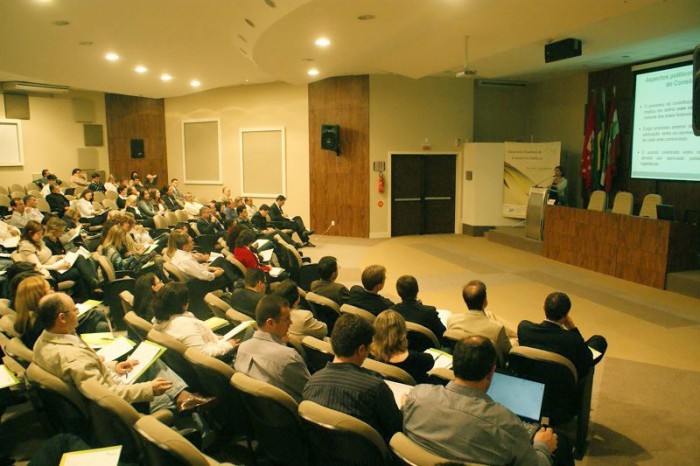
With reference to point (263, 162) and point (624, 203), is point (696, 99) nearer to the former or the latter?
point (624, 203)

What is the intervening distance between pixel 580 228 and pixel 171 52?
7741mm

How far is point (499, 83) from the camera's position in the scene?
43.9 ft

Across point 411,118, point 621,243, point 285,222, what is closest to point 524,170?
point 411,118

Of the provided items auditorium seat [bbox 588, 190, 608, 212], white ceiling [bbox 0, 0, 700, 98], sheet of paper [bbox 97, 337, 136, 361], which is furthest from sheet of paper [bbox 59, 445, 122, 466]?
auditorium seat [bbox 588, 190, 608, 212]

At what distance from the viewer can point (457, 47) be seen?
8344 millimetres

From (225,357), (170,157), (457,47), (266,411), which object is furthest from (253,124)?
(266,411)

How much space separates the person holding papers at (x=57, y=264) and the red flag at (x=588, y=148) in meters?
9.88

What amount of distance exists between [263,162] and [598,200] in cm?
802

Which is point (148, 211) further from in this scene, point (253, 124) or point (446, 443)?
point (446, 443)

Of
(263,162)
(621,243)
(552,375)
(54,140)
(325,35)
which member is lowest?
(552,375)

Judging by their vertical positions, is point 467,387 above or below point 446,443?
above

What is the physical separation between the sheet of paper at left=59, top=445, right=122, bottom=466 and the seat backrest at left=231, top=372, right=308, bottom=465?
0.58 metres

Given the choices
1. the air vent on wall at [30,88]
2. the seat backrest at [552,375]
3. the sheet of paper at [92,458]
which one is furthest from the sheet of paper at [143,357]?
the air vent on wall at [30,88]

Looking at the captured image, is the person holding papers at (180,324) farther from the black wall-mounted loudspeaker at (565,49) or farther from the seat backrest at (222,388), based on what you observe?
the black wall-mounted loudspeaker at (565,49)
